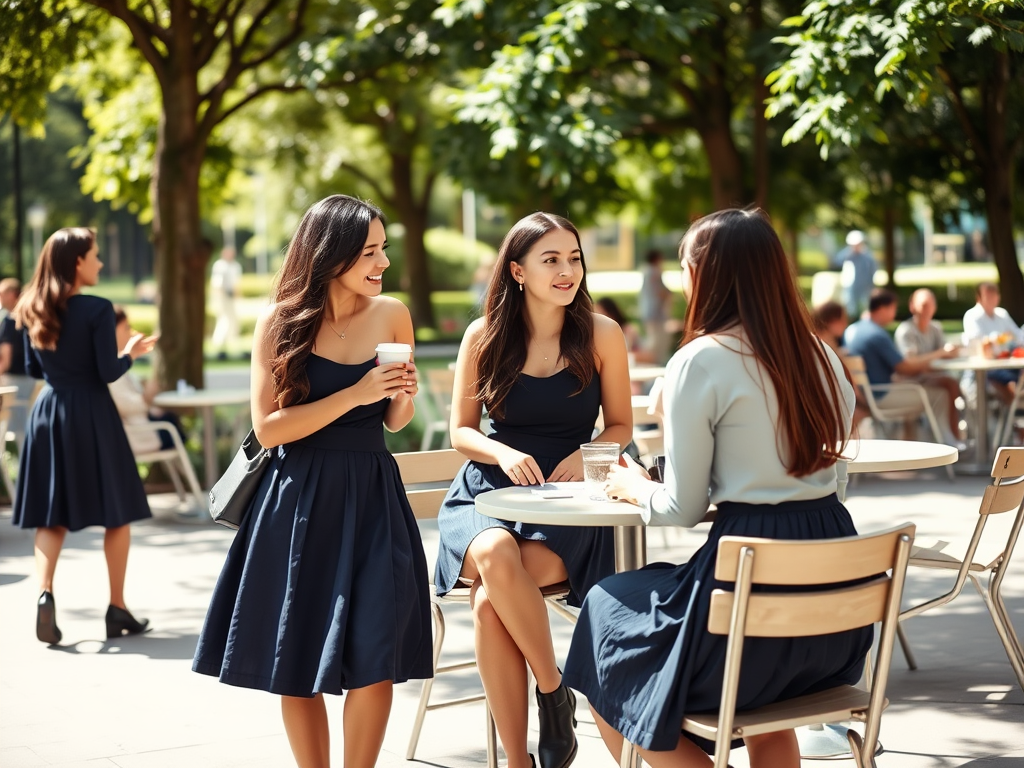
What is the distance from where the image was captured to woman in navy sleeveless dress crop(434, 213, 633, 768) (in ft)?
13.3

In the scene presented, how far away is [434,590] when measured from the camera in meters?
4.27

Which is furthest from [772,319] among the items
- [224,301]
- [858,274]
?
[224,301]

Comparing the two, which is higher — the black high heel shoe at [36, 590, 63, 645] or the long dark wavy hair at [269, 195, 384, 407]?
the long dark wavy hair at [269, 195, 384, 407]

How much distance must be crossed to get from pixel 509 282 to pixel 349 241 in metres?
0.99

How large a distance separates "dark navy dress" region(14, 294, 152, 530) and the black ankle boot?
3.14 metres

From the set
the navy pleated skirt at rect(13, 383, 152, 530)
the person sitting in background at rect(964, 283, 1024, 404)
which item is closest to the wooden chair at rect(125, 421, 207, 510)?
the navy pleated skirt at rect(13, 383, 152, 530)

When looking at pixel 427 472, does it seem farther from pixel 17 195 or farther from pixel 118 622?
pixel 17 195

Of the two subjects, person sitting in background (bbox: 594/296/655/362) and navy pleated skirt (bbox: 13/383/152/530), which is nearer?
navy pleated skirt (bbox: 13/383/152/530)

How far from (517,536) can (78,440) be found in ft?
9.98

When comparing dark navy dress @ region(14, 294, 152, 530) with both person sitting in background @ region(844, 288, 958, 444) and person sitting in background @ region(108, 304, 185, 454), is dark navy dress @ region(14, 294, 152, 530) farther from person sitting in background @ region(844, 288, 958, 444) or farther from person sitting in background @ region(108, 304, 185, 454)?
person sitting in background @ region(844, 288, 958, 444)

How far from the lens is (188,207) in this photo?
11180 millimetres

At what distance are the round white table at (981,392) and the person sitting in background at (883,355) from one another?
0.17 metres

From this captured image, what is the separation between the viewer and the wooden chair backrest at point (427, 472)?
4.47 metres

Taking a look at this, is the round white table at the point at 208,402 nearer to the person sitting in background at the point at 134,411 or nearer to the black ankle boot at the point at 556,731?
the person sitting in background at the point at 134,411
